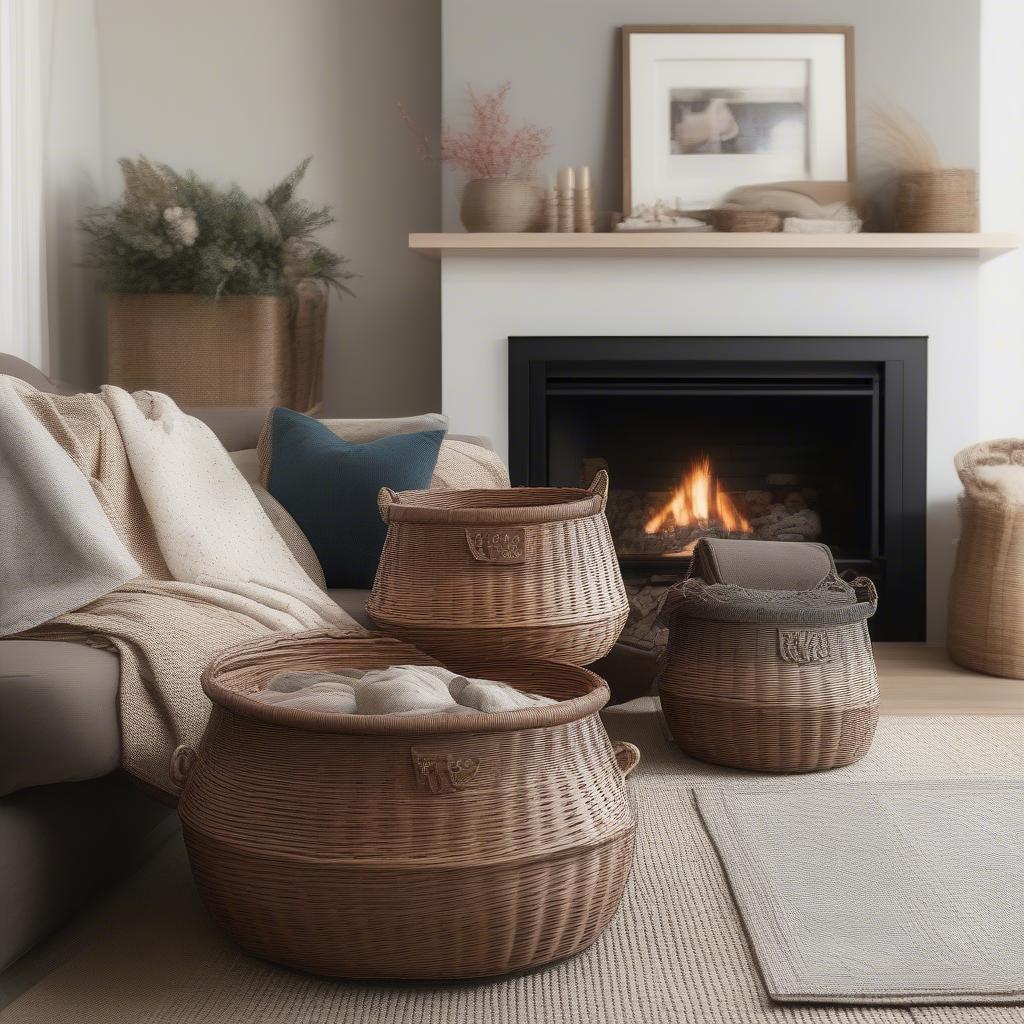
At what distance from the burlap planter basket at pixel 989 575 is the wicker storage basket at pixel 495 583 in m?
1.89

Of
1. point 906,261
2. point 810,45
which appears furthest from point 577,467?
point 810,45

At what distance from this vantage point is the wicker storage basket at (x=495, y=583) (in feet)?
5.57

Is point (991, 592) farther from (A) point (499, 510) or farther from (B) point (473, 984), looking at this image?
(B) point (473, 984)

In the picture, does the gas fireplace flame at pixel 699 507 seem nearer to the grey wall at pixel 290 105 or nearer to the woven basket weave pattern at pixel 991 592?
the woven basket weave pattern at pixel 991 592

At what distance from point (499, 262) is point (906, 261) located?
1.20m

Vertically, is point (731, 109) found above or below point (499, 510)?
above

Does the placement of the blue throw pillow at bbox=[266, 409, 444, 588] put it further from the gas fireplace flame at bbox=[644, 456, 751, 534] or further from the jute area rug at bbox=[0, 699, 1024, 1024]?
the gas fireplace flame at bbox=[644, 456, 751, 534]

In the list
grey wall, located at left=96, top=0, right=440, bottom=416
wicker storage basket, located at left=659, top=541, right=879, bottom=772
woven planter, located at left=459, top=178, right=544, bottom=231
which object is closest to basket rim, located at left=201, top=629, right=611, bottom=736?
wicker storage basket, located at left=659, top=541, right=879, bottom=772

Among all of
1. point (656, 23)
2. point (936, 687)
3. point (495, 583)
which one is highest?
point (656, 23)

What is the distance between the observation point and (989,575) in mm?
3311

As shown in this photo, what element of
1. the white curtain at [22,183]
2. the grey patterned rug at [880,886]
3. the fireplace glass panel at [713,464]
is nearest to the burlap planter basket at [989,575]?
the fireplace glass panel at [713,464]

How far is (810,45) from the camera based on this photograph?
3656 mm

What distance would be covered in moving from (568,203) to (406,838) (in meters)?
2.54

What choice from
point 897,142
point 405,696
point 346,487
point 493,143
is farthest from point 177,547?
point 897,142
